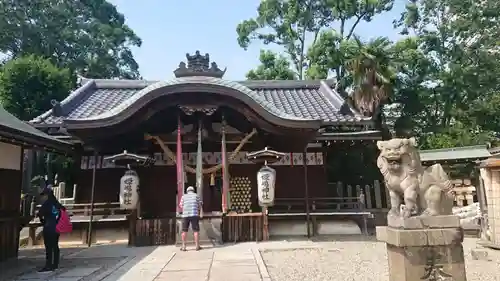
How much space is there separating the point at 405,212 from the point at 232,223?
6.64 m

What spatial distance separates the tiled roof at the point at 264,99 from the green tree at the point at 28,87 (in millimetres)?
3038

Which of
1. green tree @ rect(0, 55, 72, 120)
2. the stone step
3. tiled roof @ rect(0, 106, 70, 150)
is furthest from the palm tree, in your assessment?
green tree @ rect(0, 55, 72, 120)

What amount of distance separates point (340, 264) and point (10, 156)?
8.07 meters

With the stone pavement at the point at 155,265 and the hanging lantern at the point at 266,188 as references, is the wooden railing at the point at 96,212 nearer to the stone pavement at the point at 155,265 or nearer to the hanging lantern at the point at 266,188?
the stone pavement at the point at 155,265

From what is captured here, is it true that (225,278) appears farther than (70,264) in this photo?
No

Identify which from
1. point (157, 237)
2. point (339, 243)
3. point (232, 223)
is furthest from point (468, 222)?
point (157, 237)

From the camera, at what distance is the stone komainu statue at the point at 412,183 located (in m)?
5.13

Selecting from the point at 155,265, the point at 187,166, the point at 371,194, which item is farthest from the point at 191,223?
the point at 371,194

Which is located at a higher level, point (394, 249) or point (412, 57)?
point (412, 57)

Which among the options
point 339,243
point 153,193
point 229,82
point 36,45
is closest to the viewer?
point 339,243

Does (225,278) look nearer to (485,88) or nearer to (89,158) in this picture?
(89,158)

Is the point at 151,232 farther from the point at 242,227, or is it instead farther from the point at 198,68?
the point at 198,68

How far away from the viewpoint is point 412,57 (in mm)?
23281

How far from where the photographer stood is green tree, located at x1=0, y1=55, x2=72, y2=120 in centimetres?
1834
